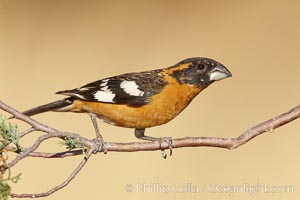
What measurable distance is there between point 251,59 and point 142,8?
0.93 metres

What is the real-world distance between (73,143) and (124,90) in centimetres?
106

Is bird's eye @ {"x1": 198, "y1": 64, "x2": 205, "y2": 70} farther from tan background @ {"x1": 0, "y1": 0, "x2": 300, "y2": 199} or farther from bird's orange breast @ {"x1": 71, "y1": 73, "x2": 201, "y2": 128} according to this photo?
tan background @ {"x1": 0, "y1": 0, "x2": 300, "y2": 199}

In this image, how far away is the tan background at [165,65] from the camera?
5.40 meters

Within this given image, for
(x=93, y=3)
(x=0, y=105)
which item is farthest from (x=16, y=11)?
(x=0, y=105)

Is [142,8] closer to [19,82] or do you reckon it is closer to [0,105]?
[19,82]

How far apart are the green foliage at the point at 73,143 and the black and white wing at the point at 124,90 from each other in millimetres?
838

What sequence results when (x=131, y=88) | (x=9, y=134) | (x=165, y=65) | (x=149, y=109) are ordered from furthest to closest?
(x=165, y=65) < (x=131, y=88) < (x=149, y=109) < (x=9, y=134)

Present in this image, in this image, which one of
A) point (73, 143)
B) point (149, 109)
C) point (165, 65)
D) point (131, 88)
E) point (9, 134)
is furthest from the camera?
point (165, 65)

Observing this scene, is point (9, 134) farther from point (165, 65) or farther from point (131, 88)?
point (165, 65)

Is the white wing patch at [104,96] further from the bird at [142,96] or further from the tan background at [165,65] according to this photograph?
the tan background at [165,65]

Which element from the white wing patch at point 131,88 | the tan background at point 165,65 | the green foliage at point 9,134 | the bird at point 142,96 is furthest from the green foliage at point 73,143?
the tan background at point 165,65

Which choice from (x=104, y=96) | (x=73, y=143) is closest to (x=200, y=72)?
(x=104, y=96)

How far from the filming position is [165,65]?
19.5 feet

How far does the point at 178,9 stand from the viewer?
6.17 metres
